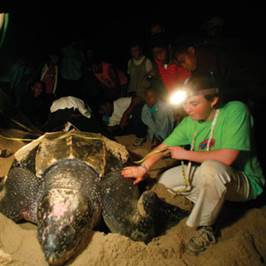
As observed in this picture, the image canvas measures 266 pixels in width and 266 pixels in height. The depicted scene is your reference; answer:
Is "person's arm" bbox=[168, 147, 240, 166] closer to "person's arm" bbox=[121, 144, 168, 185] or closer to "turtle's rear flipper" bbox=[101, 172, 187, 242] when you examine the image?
"person's arm" bbox=[121, 144, 168, 185]

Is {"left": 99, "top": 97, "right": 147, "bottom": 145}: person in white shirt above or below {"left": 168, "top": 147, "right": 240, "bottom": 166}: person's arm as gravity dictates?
below

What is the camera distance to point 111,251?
1.98 metres

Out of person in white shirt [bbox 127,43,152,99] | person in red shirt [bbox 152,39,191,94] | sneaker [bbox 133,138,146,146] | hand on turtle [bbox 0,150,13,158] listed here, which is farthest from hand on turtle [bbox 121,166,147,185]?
person in white shirt [bbox 127,43,152,99]

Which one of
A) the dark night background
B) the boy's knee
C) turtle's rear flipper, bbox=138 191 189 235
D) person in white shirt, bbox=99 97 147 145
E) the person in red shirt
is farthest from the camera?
the dark night background

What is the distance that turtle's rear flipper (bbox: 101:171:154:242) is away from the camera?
217 centimetres

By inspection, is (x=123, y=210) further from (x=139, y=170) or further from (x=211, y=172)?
(x=211, y=172)

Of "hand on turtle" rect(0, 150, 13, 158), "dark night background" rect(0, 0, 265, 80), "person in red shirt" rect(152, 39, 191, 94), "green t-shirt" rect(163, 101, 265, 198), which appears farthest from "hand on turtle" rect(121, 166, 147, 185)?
"dark night background" rect(0, 0, 265, 80)

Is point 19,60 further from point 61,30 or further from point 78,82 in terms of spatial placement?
point 61,30

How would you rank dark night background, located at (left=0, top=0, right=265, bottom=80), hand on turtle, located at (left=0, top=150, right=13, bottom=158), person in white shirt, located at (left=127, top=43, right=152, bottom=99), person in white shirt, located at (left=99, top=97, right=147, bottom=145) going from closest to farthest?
hand on turtle, located at (left=0, top=150, right=13, bottom=158) < person in white shirt, located at (left=99, top=97, right=147, bottom=145) < person in white shirt, located at (left=127, top=43, right=152, bottom=99) < dark night background, located at (left=0, top=0, right=265, bottom=80)

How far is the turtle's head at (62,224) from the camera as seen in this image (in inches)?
72.3

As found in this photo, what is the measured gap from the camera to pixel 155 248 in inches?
82.4

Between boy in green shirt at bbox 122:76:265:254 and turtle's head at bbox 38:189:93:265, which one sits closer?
turtle's head at bbox 38:189:93:265

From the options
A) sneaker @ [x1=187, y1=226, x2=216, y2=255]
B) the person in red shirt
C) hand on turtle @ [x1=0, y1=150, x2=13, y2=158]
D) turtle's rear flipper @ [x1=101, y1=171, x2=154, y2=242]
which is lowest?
sneaker @ [x1=187, y1=226, x2=216, y2=255]

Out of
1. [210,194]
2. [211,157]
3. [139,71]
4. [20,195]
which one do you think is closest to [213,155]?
[211,157]
